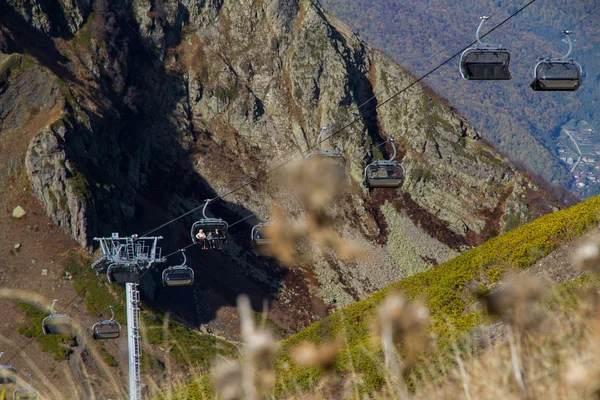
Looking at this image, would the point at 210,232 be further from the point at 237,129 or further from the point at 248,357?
the point at 237,129

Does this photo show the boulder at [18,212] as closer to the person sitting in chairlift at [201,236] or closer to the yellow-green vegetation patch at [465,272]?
the person sitting in chairlift at [201,236]

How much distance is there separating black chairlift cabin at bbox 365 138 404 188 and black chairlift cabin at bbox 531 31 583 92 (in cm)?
770

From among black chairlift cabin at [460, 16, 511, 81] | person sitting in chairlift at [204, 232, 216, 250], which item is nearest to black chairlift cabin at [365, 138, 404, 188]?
person sitting in chairlift at [204, 232, 216, 250]

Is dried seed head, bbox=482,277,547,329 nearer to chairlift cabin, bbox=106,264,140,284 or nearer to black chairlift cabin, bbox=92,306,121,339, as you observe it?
chairlift cabin, bbox=106,264,140,284

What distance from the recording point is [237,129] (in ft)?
298

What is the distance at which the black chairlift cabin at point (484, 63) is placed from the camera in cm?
1950

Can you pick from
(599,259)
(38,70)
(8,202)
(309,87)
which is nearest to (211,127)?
(309,87)

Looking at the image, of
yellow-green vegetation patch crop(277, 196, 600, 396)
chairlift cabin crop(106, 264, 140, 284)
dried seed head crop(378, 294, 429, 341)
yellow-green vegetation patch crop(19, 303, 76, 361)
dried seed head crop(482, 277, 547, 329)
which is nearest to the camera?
dried seed head crop(482, 277, 547, 329)

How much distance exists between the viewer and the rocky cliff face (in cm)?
6844

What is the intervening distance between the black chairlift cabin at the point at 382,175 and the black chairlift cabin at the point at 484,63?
289 inches

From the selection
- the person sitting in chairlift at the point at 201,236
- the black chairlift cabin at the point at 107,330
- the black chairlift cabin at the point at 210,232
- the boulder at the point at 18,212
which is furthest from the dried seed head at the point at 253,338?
the boulder at the point at 18,212

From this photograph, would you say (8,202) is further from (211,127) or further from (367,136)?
(367,136)

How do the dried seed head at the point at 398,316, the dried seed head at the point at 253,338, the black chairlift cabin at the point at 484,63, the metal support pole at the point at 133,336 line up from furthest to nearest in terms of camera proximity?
the metal support pole at the point at 133,336, the black chairlift cabin at the point at 484,63, the dried seed head at the point at 398,316, the dried seed head at the point at 253,338

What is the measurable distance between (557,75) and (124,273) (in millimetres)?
14316
